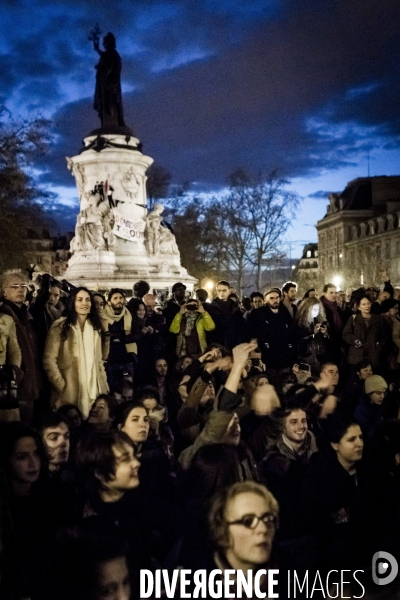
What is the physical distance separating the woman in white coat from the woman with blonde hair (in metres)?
3.08

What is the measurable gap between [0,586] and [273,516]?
4.55 feet

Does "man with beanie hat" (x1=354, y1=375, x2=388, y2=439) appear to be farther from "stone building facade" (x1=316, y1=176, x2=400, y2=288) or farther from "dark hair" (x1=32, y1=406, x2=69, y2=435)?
"stone building facade" (x1=316, y1=176, x2=400, y2=288)

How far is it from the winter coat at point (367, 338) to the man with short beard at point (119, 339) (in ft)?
8.27

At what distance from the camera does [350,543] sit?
3.64m

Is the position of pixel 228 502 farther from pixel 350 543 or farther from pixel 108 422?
pixel 108 422

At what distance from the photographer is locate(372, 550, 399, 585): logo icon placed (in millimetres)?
3367

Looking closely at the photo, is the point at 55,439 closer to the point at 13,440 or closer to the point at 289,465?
the point at 13,440

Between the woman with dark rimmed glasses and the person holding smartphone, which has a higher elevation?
the person holding smartphone

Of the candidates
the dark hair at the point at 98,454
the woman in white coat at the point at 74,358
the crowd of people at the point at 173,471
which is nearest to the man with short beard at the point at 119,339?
the crowd of people at the point at 173,471

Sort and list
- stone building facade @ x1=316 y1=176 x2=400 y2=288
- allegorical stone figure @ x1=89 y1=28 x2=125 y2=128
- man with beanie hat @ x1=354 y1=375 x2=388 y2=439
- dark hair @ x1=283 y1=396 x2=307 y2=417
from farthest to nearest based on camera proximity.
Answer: stone building facade @ x1=316 y1=176 x2=400 y2=288 → allegorical stone figure @ x1=89 y1=28 x2=125 y2=128 → man with beanie hat @ x1=354 y1=375 x2=388 y2=439 → dark hair @ x1=283 y1=396 x2=307 y2=417

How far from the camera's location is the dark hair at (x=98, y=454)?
147 inches

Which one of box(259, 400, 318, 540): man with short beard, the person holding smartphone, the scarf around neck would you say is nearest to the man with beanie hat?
box(259, 400, 318, 540): man with short beard

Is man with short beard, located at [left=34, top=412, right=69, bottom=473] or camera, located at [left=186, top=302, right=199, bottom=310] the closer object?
man with short beard, located at [left=34, top=412, right=69, bottom=473]

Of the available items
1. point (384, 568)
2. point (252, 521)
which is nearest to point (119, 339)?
point (252, 521)
